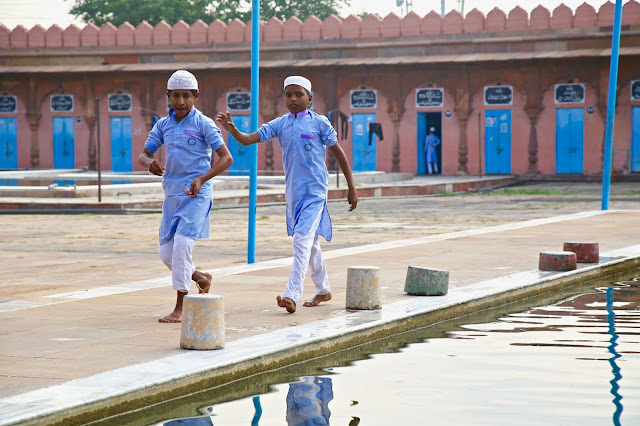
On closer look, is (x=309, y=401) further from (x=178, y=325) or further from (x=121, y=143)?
(x=121, y=143)

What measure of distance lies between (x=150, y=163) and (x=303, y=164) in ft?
3.45

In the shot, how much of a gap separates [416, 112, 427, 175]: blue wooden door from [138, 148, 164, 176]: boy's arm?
90.7 ft

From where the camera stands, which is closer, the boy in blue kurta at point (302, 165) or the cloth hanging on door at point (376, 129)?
the boy in blue kurta at point (302, 165)

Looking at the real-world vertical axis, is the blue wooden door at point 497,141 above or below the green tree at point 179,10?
below

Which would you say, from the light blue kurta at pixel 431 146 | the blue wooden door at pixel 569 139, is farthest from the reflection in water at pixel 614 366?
the light blue kurta at pixel 431 146

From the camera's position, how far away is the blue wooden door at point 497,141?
3331 cm

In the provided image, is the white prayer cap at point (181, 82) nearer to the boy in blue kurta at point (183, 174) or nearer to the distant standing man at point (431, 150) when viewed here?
the boy in blue kurta at point (183, 174)

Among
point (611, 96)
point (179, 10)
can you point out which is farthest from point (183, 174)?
point (179, 10)

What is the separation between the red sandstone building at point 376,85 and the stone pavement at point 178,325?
21062 mm

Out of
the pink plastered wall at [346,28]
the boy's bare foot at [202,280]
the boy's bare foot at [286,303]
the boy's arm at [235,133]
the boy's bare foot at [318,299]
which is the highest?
the pink plastered wall at [346,28]

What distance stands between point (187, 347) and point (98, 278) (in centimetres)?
412

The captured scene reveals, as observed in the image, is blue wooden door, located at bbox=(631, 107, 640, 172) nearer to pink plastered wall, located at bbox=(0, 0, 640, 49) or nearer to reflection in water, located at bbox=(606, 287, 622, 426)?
pink plastered wall, located at bbox=(0, 0, 640, 49)

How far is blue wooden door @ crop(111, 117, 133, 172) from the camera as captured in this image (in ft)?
122

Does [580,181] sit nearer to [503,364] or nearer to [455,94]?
[455,94]
